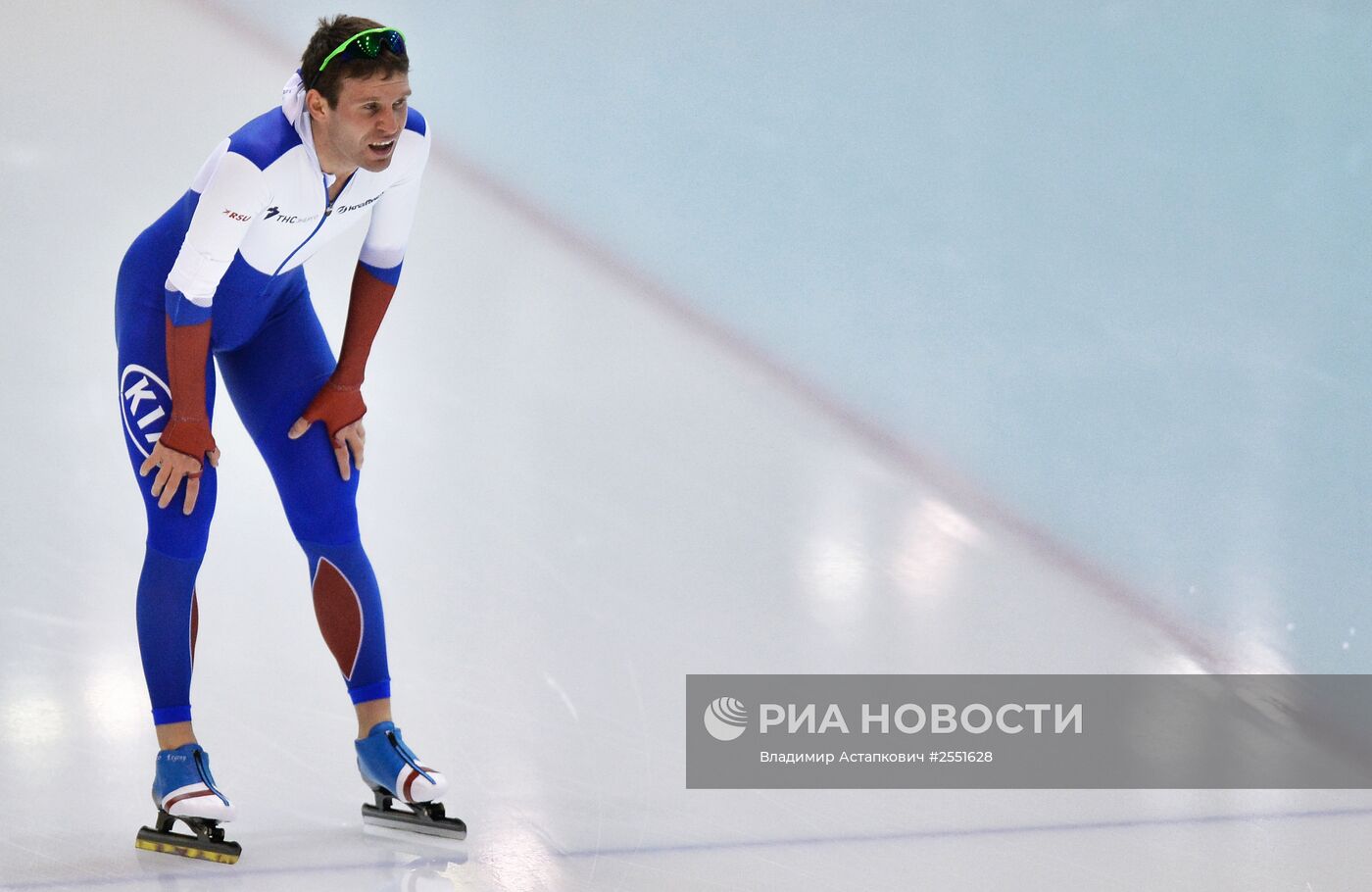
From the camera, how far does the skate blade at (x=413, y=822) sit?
7.36 feet

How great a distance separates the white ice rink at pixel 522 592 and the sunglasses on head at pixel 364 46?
1.12 meters

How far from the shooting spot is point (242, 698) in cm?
268

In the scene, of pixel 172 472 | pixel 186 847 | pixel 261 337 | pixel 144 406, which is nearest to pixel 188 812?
pixel 186 847

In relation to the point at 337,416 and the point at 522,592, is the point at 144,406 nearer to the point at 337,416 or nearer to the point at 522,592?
the point at 337,416

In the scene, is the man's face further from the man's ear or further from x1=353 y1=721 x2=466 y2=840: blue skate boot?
x1=353 y1=721 x2=466 y2=840: blue skate boot

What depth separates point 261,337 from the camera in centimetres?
235

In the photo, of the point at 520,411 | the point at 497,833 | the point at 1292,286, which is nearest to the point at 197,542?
the point at 497,833

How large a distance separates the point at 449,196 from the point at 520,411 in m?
1.09

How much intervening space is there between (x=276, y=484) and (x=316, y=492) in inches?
2.8

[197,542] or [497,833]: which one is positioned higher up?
[197,542]

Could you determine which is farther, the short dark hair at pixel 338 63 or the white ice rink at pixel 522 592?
the white ice rink at pixel 522 592

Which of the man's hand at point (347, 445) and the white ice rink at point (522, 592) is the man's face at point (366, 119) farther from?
the white ice rink at point (522, 592)

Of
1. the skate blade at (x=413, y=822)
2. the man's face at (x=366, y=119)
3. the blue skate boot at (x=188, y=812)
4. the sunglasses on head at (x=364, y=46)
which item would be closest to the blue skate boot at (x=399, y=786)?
the skate blade at (x=413, y=822)

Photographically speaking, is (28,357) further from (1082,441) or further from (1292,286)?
(1292,286)
